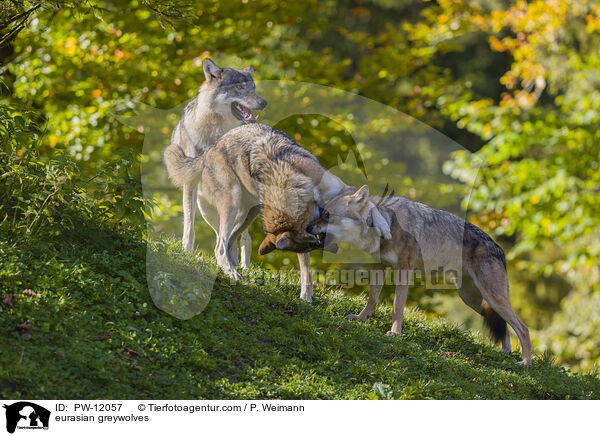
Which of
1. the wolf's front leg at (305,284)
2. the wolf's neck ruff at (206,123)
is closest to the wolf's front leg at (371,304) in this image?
the wolf's front leg at (305,284)

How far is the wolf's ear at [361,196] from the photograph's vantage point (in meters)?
5.94

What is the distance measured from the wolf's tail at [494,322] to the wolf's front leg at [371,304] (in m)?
1.41

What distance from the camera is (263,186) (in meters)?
6.11

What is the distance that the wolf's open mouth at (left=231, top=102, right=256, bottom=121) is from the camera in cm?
682

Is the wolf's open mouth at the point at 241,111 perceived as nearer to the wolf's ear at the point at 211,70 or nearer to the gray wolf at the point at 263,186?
the gray wolf at the point at 263,186

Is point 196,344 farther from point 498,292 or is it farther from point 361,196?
point 498,292

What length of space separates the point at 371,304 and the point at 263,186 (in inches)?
75.3

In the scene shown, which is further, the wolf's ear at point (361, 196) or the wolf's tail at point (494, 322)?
the wolf's tail at point (494, 322)

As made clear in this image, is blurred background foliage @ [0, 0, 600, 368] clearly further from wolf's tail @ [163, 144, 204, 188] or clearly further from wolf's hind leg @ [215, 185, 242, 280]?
wolf's hind leg @ [215, 185, 242, 280]
